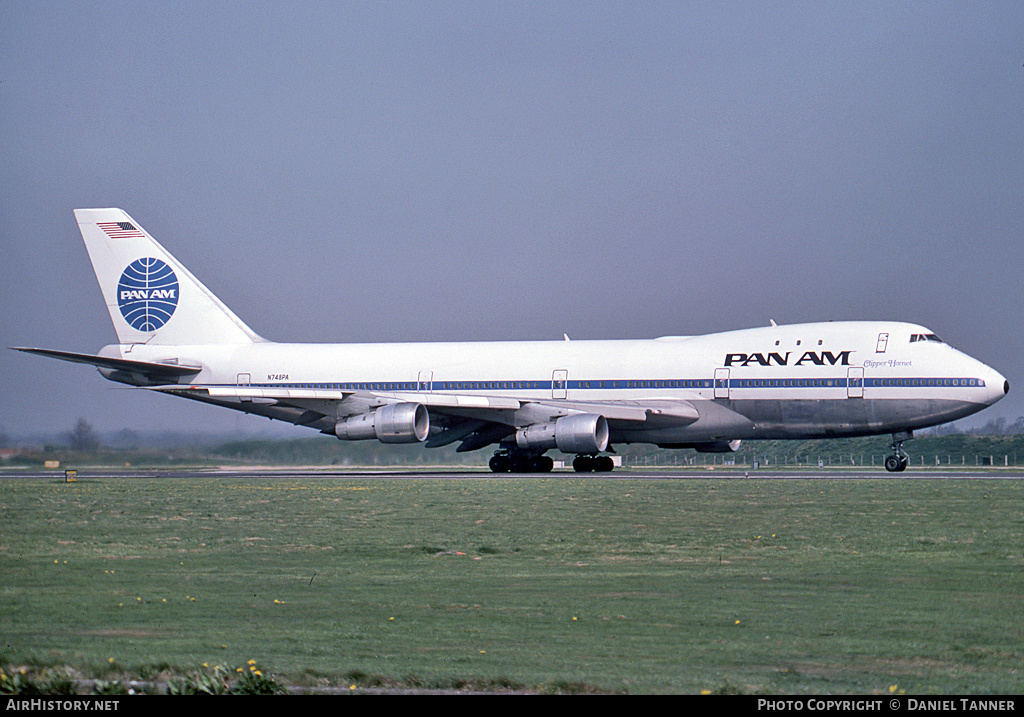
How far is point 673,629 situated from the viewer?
10383mm

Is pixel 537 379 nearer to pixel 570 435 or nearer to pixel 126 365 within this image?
pixel 570 435

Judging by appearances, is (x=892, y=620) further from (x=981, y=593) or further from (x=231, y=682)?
(x=231, y=682)

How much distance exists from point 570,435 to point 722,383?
5.58 m

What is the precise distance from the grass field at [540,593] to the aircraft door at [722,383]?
1620 centimetres

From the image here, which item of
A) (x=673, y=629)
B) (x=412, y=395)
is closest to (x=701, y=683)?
(x=673, y=629)

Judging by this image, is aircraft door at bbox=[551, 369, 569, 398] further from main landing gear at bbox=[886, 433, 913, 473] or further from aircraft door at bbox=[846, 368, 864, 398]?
main landing gear at bbox=[886, 433, 913, 473]

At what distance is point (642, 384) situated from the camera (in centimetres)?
4216

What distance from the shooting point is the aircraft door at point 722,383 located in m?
40.9

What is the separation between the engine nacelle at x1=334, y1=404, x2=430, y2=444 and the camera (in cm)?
4144

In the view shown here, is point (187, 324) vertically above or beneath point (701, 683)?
above

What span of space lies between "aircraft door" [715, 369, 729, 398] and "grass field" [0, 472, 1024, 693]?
16.2 metres

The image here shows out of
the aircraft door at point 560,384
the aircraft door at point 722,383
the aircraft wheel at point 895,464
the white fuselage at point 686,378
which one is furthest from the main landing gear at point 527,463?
the aircraft wheel at point 895,464

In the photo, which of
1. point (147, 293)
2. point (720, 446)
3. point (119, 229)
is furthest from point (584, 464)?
point (119, 229)

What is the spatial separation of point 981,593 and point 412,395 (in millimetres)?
33055
